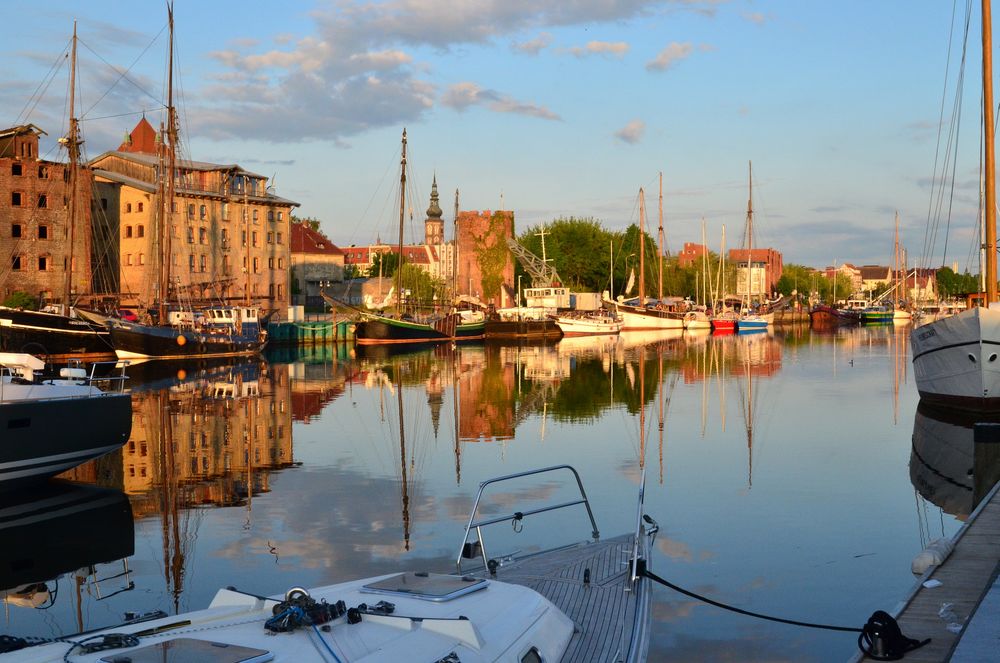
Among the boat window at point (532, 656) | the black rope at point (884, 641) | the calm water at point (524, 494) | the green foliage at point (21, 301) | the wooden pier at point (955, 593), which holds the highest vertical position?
the green foliage at point (21, 301)

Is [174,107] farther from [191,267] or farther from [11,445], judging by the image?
[11,445]

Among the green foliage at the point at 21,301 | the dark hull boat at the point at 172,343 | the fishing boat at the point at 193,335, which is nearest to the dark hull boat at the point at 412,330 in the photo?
the fishing boat at the point at 193,335

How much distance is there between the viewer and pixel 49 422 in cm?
1617

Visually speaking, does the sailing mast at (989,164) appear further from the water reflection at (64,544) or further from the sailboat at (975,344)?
the water reflection at (64,544)

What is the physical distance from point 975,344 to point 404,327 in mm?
50900

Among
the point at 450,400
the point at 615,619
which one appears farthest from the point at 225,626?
the point at 450,400

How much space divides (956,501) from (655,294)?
108785 mm

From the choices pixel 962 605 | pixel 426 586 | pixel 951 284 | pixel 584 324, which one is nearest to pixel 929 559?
pixel 962 605

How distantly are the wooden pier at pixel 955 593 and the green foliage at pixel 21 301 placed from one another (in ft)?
195

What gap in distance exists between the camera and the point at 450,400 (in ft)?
109

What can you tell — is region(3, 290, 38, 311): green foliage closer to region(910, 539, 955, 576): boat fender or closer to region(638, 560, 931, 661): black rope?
region(910, 539, 955, 576): boat fender

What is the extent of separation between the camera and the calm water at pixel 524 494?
1101 centimetres

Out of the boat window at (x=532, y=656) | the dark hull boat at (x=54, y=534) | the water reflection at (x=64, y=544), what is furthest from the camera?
the dark hull boat at (x=54, y=534)

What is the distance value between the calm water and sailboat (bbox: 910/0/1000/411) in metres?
1.37
